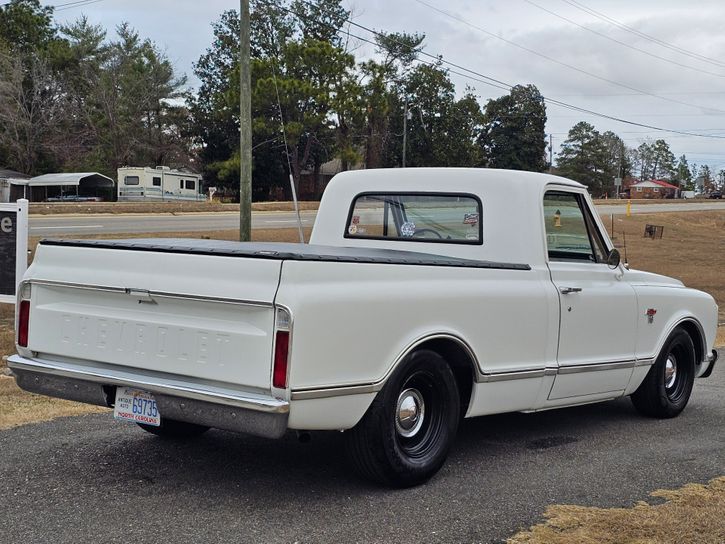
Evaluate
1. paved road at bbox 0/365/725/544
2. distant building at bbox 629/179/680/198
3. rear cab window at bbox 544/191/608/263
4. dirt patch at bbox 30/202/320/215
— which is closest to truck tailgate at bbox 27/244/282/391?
paved road at bbox 0/365/725/544

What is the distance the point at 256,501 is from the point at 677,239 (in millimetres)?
32595

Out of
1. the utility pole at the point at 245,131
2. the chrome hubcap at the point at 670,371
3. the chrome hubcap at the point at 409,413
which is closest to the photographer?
the chrome hubcap at the point at 409,413

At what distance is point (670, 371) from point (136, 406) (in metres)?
4.69

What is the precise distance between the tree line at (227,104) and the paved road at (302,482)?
45.6m

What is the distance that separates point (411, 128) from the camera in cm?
7212

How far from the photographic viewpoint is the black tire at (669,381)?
23.4ft

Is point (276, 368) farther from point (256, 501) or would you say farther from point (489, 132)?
point (489, 132)

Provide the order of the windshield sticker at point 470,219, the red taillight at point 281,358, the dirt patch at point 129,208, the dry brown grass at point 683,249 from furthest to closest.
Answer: the dirt patch at point 129,208 < the dry brown grass at point 683,249 < the windshield sticker at point 470,219 < the red taillight at point 281,358

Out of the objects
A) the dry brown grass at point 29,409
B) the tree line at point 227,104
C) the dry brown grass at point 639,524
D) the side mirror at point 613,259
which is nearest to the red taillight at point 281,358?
the dry brown grass at point 639,524

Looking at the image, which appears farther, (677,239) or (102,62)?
(102,62)

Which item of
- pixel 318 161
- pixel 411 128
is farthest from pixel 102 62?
pixel 411 128

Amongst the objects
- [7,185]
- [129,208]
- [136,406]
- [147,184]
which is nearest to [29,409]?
[136,406]

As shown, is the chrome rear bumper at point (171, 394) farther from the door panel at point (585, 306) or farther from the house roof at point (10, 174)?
the house roof at point (10, 174)

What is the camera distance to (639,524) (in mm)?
4488
